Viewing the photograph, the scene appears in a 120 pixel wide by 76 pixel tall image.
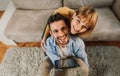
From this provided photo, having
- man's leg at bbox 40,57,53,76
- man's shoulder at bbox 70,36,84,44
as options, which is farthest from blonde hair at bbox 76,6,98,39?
man's leg at bbox 40,57,53,76

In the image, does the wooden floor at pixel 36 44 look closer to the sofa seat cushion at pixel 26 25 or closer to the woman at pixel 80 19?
the sofa seat cushion at pixel 26 25

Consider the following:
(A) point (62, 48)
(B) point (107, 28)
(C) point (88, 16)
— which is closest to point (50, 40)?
(A) point (62, 48)

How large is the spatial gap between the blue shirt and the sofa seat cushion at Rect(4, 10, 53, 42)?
42cm

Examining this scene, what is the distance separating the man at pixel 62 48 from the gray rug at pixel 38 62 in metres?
0.28

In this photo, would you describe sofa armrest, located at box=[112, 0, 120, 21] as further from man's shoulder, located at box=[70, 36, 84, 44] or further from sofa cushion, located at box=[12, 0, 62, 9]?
man's shoulder, located at box=[70, 36, 84, 44]

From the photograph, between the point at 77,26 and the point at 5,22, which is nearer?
the point at 77,26

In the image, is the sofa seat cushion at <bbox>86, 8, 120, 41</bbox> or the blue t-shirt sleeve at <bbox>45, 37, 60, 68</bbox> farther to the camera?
the sofa seat cushion at <bbox>86, 8, 120, 41</bbox>

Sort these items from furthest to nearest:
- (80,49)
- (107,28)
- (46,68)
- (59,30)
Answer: (107,28) → (46,68) → (80,49) → (59,30)

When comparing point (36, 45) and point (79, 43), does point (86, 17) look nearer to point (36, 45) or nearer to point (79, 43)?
point (79, 43)

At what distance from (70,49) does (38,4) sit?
81 cm

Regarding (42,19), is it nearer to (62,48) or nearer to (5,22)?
(5,22)

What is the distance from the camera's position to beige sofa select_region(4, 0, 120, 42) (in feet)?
5.34

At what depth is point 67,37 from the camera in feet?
3.84

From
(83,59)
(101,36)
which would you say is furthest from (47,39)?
(101,36)
